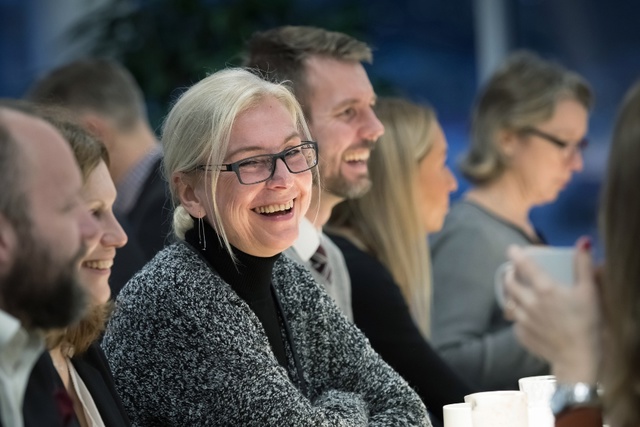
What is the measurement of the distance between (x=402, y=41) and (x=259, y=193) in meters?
4.72

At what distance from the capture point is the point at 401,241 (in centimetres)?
353

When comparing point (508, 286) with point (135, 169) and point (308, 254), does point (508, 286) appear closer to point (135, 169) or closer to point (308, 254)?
point (308, 254)

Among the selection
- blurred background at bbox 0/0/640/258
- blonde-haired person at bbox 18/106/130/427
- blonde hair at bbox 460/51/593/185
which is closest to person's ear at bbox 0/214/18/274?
blonde-haired person at bbox 18/106/130/427

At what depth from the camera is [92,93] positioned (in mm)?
4598

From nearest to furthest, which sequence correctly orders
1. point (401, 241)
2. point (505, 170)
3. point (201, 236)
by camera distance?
point (201, 236), point (401, 241), point (505, 170)

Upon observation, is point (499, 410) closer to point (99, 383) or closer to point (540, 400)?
point (540, 400)

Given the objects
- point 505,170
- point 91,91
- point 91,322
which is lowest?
point 91,322

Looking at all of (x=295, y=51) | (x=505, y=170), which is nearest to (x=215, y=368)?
(x=295, y=51)

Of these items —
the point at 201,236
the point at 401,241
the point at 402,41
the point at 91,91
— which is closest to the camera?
the point at 201,236

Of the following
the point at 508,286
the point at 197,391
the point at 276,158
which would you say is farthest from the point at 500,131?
the point at 508,286

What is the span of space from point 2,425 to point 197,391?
690mm

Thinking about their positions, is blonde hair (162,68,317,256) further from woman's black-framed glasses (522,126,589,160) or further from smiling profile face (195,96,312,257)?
woman's black-framed glasses (522,126,589,160)

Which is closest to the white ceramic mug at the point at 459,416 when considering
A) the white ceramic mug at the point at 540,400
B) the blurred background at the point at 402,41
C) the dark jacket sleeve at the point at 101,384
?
the white ceramic mug at the point at 540,400

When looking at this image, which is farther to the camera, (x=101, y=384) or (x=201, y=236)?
(x=201, y=236)
